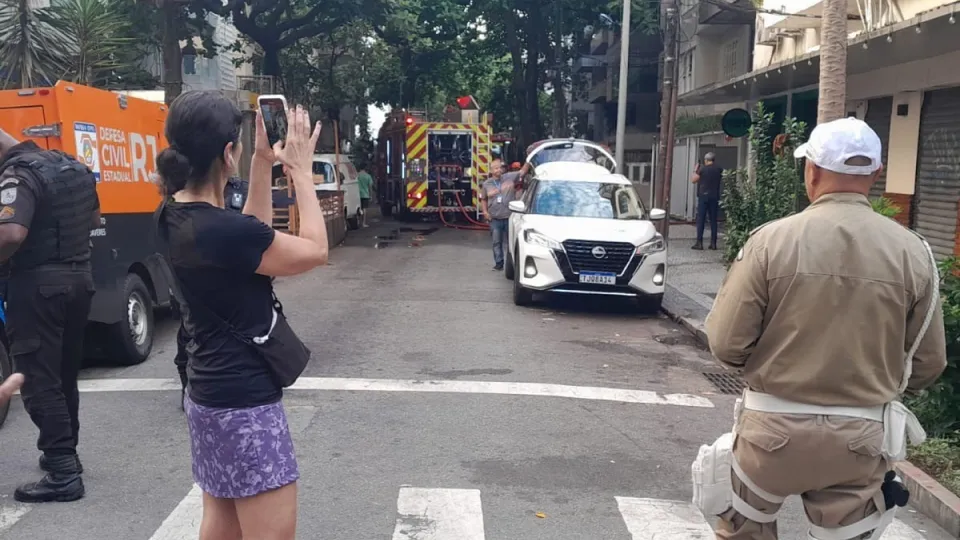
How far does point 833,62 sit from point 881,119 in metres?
7.80

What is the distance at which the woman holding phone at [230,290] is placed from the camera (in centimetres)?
277

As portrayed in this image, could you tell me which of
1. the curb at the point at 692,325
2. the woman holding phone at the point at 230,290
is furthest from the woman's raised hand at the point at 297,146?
the curb at the point at 692,325

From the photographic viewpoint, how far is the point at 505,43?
3127cm

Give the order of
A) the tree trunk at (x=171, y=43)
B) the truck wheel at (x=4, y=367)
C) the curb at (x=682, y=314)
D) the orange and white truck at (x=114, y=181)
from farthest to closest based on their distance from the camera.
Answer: the tree trunk at (x=171, y=43) → the curb at (x=682, y=314) → the orange and white truck at (x=114, y=181) → the truck wheel at (x=4, y=367)

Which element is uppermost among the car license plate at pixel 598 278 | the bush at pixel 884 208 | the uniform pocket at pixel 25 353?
the bush at pixel 884 208

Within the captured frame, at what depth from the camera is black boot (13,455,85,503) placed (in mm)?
4766

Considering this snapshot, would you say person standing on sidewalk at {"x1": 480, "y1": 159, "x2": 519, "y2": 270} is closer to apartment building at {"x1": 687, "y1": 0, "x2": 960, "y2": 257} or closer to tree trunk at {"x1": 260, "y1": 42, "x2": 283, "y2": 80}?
apartment building at {"x1": 687, "y1": 0, "x2": 960, "y2": 257}

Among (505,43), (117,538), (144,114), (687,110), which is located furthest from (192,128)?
(505,43)

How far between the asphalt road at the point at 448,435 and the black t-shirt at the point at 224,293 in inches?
71.3

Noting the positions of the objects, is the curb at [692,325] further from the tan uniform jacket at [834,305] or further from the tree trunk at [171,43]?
the tree trunk at [171,43]

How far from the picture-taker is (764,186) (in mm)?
10008

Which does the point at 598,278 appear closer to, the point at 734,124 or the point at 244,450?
the point at 734,124

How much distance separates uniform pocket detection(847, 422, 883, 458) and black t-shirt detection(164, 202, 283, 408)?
6.10 feet

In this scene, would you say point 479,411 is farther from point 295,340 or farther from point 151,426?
point 295,340
